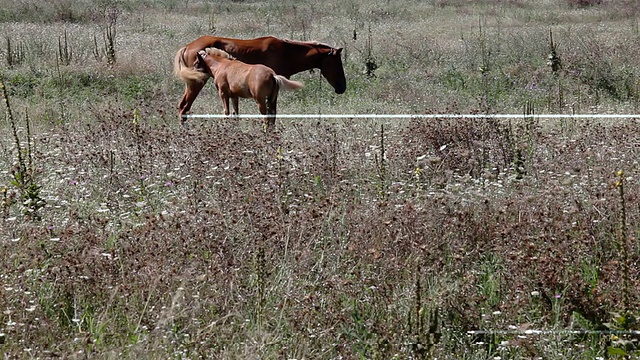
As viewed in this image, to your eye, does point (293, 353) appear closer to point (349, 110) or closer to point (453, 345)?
point (453, 345)

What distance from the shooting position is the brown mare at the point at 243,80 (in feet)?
31.7

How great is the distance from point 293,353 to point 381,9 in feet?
103

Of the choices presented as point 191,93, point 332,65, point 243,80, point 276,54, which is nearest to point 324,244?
point 243,80

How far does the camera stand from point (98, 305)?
4273 mm

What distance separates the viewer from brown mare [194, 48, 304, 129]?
9.66 m

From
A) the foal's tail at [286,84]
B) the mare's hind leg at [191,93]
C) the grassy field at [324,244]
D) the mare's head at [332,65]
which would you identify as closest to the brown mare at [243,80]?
the foal's tail at [286,84]

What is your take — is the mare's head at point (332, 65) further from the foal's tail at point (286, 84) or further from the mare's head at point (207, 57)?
the foal's tail at point (286, 84)

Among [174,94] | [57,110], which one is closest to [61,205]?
[57,110]

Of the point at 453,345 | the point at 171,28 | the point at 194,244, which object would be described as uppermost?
the point at 171,28

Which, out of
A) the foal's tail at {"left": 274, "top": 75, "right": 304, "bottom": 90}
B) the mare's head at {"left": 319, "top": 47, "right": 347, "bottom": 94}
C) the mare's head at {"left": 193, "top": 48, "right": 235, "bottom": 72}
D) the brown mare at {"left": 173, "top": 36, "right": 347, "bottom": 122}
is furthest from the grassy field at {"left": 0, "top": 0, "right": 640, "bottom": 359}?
the mare's head at {"left": 319, "top": 47, "right": 347, "bottom": 94}

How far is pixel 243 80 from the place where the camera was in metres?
9.88

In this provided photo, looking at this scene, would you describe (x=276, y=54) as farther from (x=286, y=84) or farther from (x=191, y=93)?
(x=286, y=84)

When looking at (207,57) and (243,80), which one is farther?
(207,57)

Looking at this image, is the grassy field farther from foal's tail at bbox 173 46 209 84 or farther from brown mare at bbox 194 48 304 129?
foal's tail at bbox 173 46 209 84
